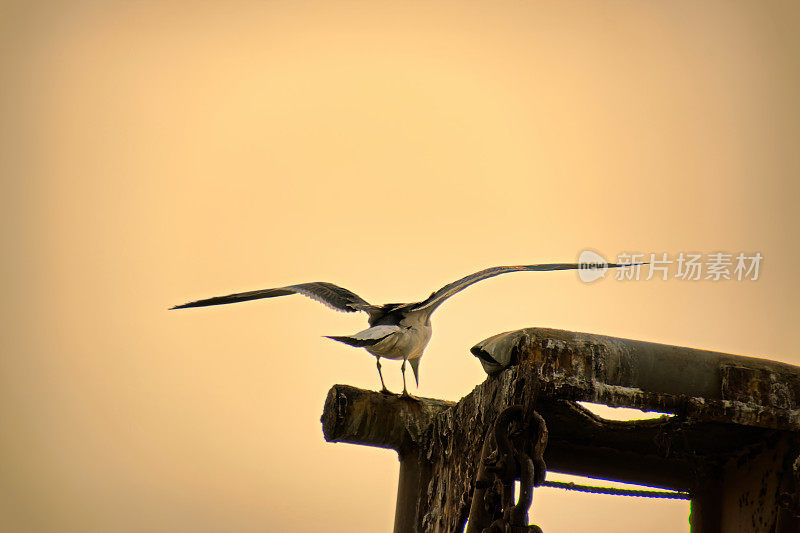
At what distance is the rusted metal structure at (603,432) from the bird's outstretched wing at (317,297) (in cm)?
72

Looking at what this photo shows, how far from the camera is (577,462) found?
2.05 m

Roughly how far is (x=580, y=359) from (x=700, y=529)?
767mm

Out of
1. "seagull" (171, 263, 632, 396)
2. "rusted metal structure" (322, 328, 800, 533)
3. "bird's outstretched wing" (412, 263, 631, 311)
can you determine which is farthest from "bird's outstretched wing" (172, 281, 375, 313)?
"rusted metal structure" (322, 328, 800, 533)

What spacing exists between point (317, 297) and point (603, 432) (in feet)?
4.60

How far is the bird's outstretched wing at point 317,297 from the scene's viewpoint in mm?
3033

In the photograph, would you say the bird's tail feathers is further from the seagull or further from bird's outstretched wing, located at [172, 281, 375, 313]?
bird's outstretched wing, located at [172, 281, 375, 313]

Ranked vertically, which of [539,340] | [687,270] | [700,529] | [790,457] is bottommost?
[700,529]

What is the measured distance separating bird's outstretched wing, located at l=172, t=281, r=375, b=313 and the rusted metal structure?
0.72 m

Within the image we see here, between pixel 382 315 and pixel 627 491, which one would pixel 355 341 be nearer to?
pixel 382 315

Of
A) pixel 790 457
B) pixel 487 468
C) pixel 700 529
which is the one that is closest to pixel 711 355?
pixel 790 457

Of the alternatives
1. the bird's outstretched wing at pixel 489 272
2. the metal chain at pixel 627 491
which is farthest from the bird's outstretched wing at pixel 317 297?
the metal chain at pixel 627 491

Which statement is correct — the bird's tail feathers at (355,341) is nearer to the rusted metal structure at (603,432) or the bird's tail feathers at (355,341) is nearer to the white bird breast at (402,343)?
the white bird breast at (402,343)

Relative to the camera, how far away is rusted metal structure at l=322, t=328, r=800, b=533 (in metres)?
1.56

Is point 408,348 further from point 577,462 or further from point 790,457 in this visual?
point 790,457
